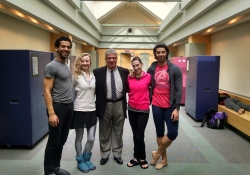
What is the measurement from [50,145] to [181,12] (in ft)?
27.8

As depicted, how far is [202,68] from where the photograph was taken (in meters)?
6.27

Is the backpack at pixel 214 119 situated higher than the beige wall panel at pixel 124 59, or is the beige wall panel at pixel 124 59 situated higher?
the beige wall panel at pixel 124 59

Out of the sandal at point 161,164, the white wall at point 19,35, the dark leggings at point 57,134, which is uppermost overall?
the white wall at point 19,35

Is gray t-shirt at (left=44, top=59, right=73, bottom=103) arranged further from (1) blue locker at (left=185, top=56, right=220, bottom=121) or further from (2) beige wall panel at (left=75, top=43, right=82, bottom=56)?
(2) beige wall panel at (left=75, top=43, right=82, bottom=56)

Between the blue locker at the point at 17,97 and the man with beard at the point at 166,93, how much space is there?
7.57 feet

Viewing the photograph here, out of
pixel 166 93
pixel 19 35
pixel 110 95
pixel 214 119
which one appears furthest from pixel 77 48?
pixel 166 93

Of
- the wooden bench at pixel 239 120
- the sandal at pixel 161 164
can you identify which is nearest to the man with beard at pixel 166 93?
the sandal at pixel 161 164

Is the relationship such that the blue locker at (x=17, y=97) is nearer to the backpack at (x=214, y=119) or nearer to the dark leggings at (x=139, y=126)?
the dark leggings at (x=139, y=126)

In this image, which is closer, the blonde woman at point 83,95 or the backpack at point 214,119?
the blonde woman at point 83,95

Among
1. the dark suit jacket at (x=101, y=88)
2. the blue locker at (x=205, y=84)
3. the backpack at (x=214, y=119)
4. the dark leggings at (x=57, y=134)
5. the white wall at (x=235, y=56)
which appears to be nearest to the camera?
the dark leggings at (x=57, y=134)

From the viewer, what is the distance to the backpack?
18.7 feet

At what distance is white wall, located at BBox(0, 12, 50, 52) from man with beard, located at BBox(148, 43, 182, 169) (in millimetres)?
4419

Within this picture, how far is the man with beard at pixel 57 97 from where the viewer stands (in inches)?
105

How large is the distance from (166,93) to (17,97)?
2696 mm
